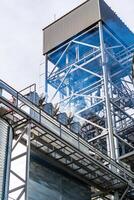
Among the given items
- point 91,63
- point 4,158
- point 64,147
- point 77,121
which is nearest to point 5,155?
point 4,158

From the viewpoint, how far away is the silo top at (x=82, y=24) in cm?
5134

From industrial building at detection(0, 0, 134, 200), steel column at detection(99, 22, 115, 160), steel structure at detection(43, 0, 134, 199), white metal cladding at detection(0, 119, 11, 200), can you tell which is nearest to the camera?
white metal cladding at detection(0, 119, 11, 200)

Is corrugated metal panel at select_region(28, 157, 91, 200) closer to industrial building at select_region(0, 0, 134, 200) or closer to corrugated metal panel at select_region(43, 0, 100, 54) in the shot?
industrial building at select_region(0, 0, 134, 200)

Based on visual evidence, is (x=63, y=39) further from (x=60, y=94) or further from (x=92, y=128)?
(x=92, y=128)

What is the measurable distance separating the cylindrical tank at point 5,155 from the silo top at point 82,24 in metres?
26.5

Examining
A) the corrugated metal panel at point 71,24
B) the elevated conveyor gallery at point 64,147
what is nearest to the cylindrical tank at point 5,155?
the elevated conveyor gallery at point 64,147

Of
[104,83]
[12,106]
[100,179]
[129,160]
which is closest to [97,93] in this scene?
[104,83]

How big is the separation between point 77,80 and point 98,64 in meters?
3.37

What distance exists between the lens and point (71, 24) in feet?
175

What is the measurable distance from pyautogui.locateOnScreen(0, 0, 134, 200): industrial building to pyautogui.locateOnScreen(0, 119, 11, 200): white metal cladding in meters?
0.05

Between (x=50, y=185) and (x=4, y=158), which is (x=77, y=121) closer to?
(x=50, y=185)

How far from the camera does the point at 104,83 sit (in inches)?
1828

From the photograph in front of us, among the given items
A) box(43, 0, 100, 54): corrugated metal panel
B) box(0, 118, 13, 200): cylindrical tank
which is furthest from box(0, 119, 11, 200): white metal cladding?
box(43, 0, 100, 54): corrugated metal panel

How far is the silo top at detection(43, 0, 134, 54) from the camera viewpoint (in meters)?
51.3
